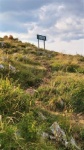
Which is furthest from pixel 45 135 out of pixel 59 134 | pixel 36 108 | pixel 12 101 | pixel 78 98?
pixel 78 98

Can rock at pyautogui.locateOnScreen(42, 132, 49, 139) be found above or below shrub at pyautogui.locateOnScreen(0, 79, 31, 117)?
below

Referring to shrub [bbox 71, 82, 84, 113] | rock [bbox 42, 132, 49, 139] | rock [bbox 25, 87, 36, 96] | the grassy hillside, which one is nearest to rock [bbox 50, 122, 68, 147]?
the grassy hillside

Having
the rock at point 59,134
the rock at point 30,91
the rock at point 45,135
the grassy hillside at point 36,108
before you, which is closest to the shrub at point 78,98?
the grassy hillside at point 36,108

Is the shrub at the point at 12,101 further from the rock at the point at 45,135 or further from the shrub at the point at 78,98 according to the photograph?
the shrub at the point at 78,98

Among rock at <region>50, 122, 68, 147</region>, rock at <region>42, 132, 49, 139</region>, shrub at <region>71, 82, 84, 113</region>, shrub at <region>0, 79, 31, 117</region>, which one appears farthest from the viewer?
shrub at <region>71, 82, 84, 113</region>

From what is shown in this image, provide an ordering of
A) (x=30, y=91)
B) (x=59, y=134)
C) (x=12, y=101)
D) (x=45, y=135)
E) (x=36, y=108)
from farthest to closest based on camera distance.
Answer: (x=30, y=91) < (x=36, y=108) < (x=12, y=101) < (x=59, y=134) < (x=45, y=135)

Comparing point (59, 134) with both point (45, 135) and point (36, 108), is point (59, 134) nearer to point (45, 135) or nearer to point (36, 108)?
point (45, 135)

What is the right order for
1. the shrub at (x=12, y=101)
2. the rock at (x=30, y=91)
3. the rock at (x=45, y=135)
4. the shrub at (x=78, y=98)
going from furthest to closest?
the rock at (x=30, y=91) → the shrub at (x=78, y=98) → the shrub at (x=12, y=101) → the rock at (x=45, y=135)

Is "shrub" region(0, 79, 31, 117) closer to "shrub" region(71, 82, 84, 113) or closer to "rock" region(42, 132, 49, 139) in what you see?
"rock" region(42, 132, 49, 139)

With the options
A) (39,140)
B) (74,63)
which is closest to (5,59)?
(74,63)

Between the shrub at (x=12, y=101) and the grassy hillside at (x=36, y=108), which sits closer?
the grassy hillside at (x=36, y=108)

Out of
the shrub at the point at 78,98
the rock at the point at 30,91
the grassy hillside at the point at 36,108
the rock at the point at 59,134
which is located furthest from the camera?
the rock at the point at 30,91

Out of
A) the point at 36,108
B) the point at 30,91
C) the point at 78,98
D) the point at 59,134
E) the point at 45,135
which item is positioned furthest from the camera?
the point at 30,91

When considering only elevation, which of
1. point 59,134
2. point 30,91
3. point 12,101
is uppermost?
point 12,101
